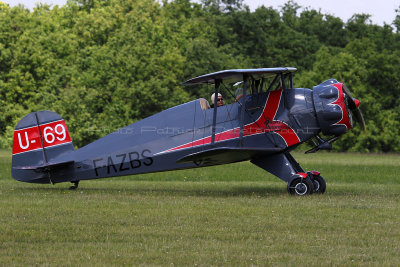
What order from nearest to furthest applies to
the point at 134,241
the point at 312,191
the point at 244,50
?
the point at 134,241 < the point at 312,191 < the point at 244,50

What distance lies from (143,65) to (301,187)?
4141 centimetres

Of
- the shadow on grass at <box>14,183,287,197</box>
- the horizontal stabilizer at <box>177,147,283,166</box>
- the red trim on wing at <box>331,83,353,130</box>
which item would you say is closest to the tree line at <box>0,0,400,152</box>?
the shadow on grass at <box>14,183,287,197</box>

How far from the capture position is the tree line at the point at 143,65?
53656 mm

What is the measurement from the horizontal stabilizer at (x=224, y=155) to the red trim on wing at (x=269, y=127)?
16.2 inches

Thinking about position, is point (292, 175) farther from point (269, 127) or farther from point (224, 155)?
point (224, 155)

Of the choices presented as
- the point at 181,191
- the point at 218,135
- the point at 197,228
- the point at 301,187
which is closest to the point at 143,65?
the point at 181,191

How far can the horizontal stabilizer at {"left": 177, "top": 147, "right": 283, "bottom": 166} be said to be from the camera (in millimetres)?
14395

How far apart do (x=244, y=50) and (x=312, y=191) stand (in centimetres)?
5463

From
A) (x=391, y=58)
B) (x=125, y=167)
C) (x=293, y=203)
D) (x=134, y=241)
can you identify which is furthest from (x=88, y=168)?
(x=391, y=58)

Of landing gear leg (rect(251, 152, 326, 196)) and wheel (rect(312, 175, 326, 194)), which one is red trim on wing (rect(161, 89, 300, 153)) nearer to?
landing gear leg (rect(251, 152, 326, 196))

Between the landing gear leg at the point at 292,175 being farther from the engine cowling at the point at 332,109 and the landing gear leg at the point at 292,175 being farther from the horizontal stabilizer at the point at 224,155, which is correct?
the engine cowling at the point at 332,109

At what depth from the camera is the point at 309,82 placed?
54625 millimetres

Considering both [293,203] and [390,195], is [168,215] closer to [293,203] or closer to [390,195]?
[293,203]

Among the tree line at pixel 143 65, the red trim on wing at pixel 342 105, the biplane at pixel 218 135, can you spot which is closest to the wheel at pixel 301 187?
the biplane at pixel 218 135
